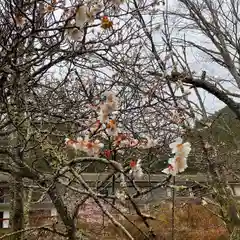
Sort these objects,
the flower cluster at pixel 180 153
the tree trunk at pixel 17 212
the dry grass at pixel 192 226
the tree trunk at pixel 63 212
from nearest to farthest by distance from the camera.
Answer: the flower cluster at pixel 180 153, the tree trunk at pixel 63 212, the tree trunk at pixel 17 212, the dry grass at pixel 192 226

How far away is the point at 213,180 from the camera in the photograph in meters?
6.82

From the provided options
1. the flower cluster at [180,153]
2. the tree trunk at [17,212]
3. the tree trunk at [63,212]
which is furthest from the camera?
the tree trunk at [17,212]

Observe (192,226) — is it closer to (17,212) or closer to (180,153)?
(17,212)

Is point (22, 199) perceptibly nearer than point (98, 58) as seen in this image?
No

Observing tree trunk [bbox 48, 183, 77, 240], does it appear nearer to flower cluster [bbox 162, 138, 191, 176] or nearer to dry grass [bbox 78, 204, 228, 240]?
flower cluster [bbox 162, 138, 191, 176]

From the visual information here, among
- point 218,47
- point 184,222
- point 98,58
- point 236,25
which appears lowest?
point 184,222

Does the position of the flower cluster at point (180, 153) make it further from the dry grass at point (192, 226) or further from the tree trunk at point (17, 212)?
the dry grass at point (192, 226)

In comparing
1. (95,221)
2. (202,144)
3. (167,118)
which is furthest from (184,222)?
(167,118)

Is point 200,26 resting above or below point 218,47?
above

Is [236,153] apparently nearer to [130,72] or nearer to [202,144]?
[202,144]

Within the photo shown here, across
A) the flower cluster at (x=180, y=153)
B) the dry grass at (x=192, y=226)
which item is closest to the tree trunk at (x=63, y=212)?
the flower cluster at (x=180, y=153)

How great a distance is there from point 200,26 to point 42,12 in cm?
641

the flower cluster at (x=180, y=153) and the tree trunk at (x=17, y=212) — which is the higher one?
the tree trunk at (x=17, y=212)

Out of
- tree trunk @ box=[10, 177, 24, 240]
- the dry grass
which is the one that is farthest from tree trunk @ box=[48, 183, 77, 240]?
Answer: the dry grass
